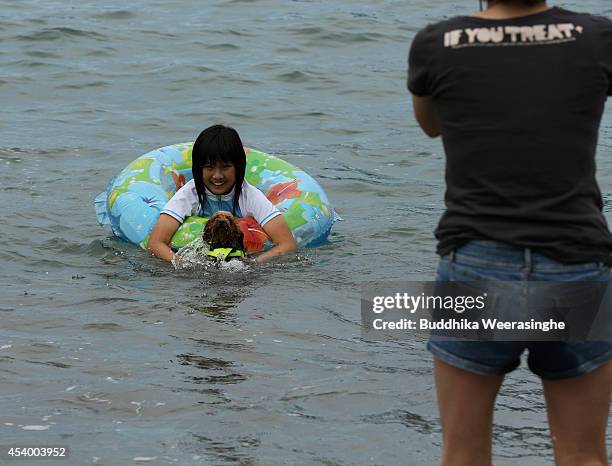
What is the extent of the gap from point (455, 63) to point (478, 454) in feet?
2.93

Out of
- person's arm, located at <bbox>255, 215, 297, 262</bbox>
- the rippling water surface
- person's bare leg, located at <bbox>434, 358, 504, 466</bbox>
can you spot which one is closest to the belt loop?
person's bare leg, located at <bbox>434, 358, 504, 466</bbox>

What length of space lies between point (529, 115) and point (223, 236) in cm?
453

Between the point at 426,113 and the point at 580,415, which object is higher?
the point at 426,113

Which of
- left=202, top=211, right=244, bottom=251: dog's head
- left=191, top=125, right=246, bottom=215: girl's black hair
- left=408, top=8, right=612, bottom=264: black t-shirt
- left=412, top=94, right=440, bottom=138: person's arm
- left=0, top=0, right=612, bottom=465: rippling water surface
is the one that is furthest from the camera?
left=191, top=125, right=246, bottom=215: girl's black hair

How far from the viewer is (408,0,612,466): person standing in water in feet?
8.48

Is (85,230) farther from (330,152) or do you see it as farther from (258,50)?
(258,50)

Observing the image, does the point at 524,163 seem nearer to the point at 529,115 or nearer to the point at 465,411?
the point at 529,115

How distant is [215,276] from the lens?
6.93m

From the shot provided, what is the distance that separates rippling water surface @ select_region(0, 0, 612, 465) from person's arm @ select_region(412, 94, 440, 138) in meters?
1.62

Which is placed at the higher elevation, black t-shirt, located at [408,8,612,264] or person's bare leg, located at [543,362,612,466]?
black t-shirt, located at [408,8,612,264]

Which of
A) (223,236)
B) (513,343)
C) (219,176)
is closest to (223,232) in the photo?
(223,236)

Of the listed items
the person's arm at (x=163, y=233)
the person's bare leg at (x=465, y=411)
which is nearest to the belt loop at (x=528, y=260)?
the person's bare leg at (x=465, y=411)

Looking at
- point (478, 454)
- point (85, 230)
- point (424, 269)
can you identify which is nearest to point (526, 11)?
point (478, 454)

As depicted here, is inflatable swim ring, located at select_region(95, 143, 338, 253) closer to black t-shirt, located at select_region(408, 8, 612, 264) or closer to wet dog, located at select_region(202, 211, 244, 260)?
wet dog, located at select_region(202, 211, 244, 260)
